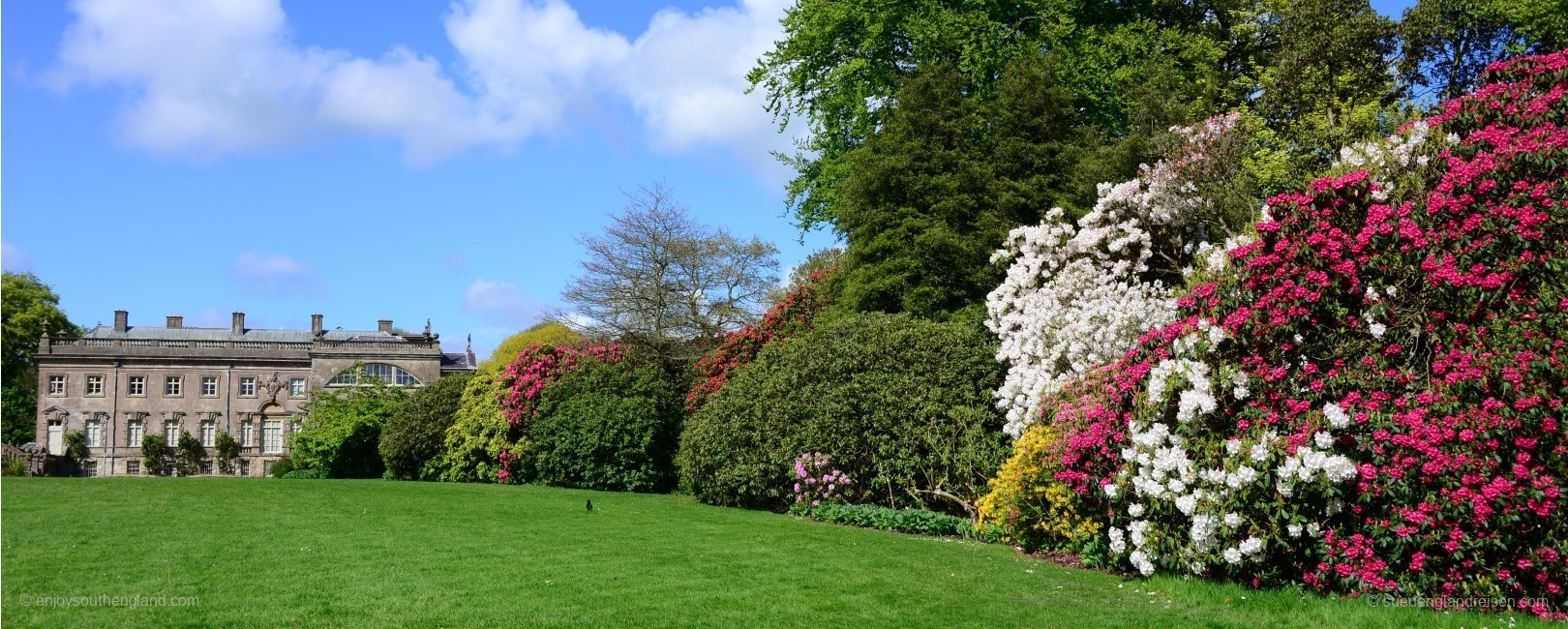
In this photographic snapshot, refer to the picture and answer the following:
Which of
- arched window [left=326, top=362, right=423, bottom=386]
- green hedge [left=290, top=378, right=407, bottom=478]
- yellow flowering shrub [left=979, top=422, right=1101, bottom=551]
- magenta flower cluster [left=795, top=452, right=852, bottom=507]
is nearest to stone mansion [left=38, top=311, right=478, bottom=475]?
arched window [left=326, top=362, right=423, bottom=386]

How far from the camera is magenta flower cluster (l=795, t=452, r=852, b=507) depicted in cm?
1534

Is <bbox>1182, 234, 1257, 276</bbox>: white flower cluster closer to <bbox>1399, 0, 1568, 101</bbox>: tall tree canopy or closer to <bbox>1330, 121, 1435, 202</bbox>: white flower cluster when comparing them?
<bbox>1330, 121, 1435, 202</bbox>: white flower cluster

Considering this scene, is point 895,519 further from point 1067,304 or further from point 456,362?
point 456,362

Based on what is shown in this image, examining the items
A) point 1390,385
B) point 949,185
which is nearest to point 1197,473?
point 1390,385

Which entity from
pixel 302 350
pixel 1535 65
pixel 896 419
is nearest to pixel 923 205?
pixel 896 419

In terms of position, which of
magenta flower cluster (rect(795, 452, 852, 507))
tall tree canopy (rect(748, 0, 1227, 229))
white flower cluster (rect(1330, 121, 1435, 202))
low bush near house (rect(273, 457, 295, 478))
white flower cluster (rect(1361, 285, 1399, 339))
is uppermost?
Answer: tall tree canopy (rect(748, 0, 1227, 229))

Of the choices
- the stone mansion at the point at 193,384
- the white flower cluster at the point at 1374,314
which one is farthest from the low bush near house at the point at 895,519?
the stone mansion at the point at 193,384

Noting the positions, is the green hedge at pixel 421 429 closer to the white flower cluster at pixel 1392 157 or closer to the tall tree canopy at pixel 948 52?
the tall tree canopy at pixel 948 52

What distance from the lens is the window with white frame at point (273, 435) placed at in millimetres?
57438

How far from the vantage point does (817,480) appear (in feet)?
51.3

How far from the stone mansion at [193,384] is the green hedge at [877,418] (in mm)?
42162

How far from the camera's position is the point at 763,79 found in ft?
84.9

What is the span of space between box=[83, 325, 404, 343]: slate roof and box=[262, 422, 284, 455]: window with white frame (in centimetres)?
492

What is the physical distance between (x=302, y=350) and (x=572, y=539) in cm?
5269
